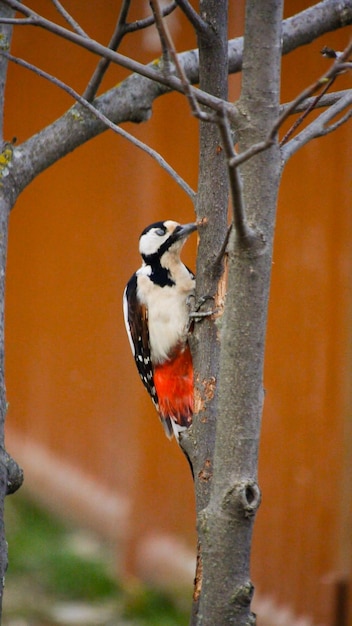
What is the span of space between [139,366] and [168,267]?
0.42 metres

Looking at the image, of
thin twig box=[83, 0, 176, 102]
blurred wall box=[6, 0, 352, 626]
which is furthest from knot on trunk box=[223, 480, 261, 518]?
blurred wall box=[6, 0, 352, 626]

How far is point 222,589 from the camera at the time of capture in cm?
123

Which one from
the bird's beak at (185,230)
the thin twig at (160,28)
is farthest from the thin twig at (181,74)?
the bird's beak at (185,230)

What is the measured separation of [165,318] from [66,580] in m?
2.45

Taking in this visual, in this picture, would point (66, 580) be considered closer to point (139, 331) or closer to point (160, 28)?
point (139, 331)

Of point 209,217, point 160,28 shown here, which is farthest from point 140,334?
point 160,28

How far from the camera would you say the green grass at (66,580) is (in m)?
4.12

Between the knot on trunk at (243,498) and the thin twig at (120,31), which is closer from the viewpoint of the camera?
the knot on trunk at (243,498)

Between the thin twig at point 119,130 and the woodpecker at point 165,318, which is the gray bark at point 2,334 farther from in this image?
the woodpecker at point 165,318

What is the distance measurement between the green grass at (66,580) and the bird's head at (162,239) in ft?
6.87

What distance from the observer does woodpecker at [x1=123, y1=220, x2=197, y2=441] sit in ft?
8.29

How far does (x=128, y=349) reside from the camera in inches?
184

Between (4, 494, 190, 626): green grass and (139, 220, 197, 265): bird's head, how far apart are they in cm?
209

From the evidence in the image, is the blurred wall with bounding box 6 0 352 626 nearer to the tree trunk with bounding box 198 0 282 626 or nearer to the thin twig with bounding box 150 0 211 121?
the tree trunk with bounding box 198 0 282 626
